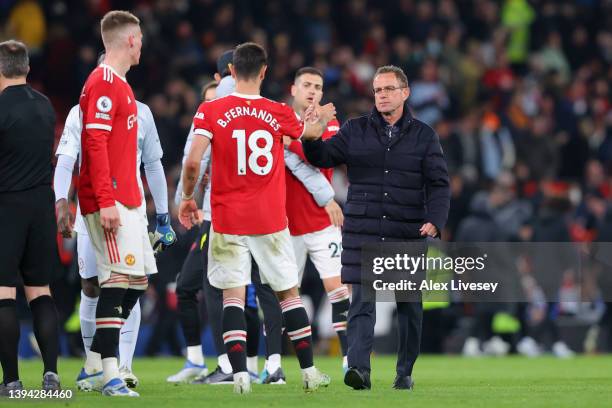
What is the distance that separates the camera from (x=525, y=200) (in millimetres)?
20828

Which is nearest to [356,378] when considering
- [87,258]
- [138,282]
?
[138,282]

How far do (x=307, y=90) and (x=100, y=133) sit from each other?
2867 millimetres

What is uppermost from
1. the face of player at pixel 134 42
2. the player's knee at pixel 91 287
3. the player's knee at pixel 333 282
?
the face of player at pixel 134 42

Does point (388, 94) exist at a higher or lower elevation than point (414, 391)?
higher

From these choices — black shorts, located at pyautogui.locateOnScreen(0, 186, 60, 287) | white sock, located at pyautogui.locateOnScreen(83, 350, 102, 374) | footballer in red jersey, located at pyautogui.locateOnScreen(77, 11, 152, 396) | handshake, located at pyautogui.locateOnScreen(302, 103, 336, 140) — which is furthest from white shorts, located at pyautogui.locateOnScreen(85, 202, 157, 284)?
handshake, located at pyautogui.locateOnScreen(302, 103, 336, 140)

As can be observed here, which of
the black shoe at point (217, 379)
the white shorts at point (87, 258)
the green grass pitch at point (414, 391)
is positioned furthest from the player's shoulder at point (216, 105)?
the black shoe at point (217, 379)

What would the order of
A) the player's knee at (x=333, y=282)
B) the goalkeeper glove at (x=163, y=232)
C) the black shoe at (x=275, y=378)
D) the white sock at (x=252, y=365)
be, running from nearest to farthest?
the goalkeeper glove at (x=163, y=232)
the black shoe at (x=275, y=378)
the white sock at (x=252, y=365)
the player's knee at (x=333, y=282)

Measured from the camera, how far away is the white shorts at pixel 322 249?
38.5 feet

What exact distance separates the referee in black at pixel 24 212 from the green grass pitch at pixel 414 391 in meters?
0.54

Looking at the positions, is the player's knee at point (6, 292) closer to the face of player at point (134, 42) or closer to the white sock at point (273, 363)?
the face of player at point (134, 42)

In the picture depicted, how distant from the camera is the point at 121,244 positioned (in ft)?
30.8

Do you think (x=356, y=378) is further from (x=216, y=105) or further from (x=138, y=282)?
(x=216, y=105)

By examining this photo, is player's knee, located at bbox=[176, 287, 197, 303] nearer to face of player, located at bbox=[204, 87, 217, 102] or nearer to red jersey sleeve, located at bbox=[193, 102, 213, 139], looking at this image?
face of player, located at bbox=[204, 87, 217, 102]

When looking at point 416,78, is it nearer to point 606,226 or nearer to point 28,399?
point 606,226
